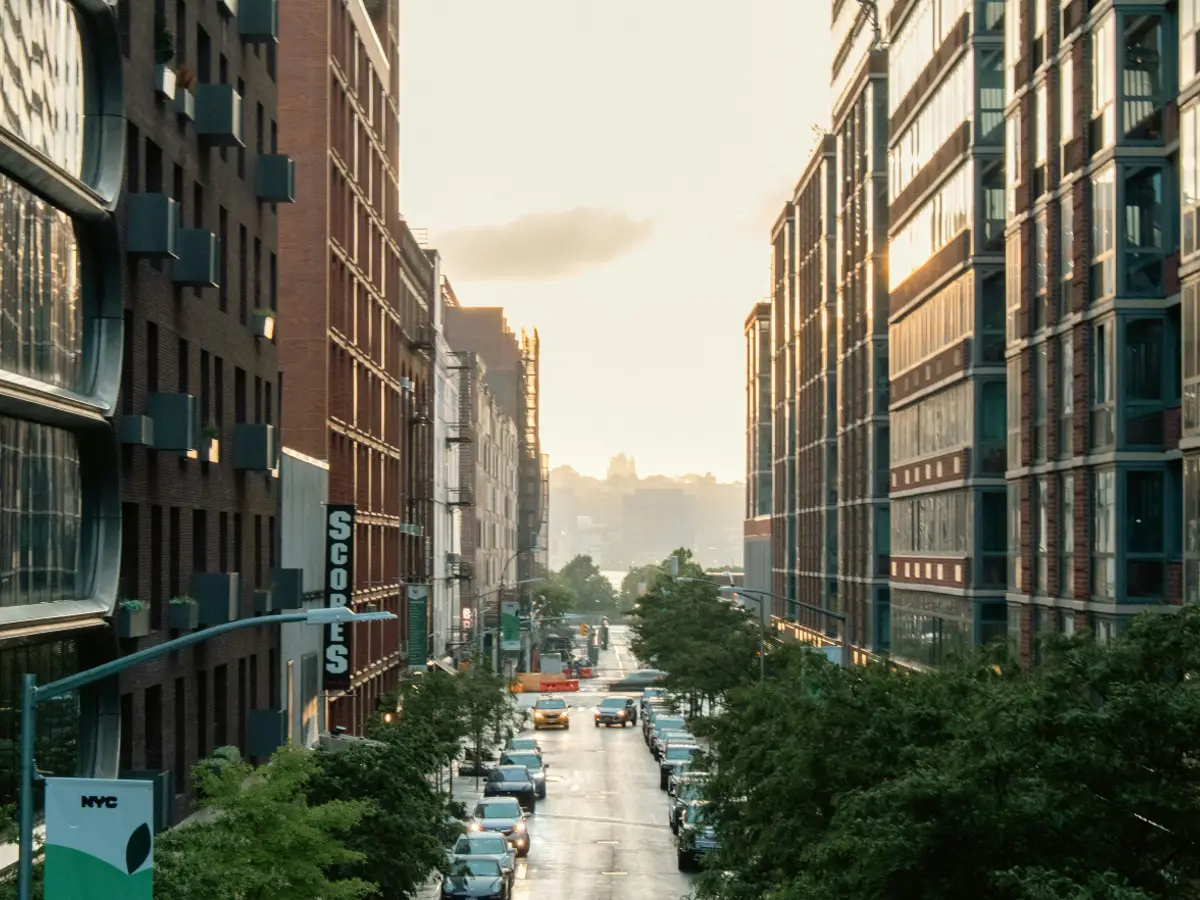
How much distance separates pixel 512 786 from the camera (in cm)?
6775

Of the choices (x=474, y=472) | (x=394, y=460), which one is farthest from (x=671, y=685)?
(x=474, y=472)

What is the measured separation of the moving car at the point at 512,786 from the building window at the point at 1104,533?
3052 cm

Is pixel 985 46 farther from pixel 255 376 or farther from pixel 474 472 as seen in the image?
pixel 474 472

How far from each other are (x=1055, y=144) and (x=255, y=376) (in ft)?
71.7

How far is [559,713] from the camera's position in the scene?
352 feet

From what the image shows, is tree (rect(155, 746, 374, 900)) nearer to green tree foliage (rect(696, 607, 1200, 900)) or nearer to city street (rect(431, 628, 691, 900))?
green tree foliage (rect(696, 607, 1200, 900))

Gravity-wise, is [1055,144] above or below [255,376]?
above

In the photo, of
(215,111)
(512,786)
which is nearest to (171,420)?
(215,111)

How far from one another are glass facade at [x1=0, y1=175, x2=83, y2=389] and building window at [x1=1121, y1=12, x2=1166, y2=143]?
21.9 m

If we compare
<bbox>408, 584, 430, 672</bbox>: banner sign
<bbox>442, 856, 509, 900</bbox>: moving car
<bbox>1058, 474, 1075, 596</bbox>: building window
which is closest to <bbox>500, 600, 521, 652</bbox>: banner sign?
<bbox>408, 584, 430, 672</bbox>: banner sign

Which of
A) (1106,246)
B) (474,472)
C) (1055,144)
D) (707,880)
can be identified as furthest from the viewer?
(474,472)

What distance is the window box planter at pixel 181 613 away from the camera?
4053 centimetres

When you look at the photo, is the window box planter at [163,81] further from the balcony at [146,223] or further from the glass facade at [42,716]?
the glass facade at [42,716]

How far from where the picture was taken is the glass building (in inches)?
1188
